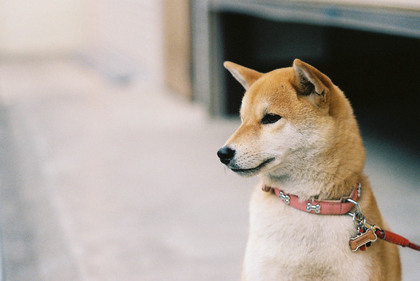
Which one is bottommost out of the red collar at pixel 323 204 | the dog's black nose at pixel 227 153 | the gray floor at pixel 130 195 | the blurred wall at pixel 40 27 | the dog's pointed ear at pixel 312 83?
the blurred wall at pixel 40 27

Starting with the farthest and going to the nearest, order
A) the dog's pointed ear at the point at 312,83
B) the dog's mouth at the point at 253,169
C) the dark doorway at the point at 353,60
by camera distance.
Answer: the dark doorway at the point at 353,60 < the dog's mouth at the point at 253,169 < the dog's pointed ear at the point at 312,83

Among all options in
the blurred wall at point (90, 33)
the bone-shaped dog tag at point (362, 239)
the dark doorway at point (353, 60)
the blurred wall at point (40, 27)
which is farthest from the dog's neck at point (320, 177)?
the blurred wall at point (40, 27)

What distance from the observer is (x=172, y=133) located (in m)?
6.64

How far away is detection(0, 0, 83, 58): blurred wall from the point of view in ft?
48.7

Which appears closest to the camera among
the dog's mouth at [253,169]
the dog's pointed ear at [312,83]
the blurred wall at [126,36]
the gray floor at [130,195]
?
the dog's pointed ear at [312,83]

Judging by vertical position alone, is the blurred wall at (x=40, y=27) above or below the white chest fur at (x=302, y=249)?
below

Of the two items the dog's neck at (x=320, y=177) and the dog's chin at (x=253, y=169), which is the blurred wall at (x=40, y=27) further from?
the dog's neck at (x=320, y=177)

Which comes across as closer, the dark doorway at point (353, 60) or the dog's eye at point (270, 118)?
the dog's eye at point (270, 118)

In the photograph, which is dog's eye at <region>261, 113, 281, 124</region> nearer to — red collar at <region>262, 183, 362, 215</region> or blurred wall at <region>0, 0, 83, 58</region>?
red collar at <region>262, 183, 362, 215</region>

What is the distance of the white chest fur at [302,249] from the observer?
202 cm

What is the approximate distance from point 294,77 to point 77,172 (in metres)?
3.67

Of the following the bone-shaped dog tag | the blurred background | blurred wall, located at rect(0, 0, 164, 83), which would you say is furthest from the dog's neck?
blurred wall, located at rect(0, 0, 164, 83)

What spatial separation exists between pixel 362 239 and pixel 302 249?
23 centimetres

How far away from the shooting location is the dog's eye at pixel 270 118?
7.06 feet
